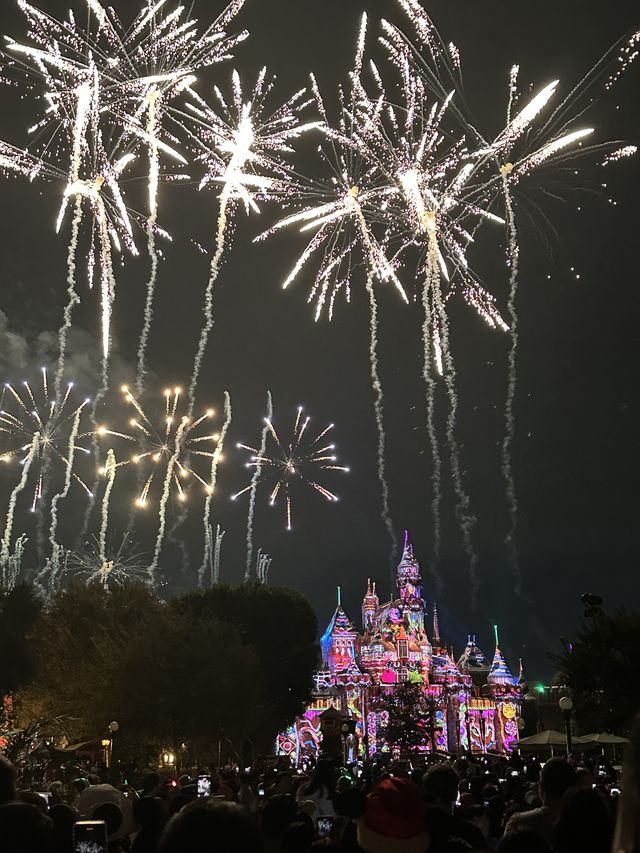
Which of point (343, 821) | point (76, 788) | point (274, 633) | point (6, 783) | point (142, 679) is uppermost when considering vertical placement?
point (274, 633)

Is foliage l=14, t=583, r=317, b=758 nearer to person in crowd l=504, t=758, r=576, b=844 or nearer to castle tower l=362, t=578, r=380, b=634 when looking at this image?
person in crowd l=504, t=758, r=576, b=844

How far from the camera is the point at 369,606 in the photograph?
403 feet

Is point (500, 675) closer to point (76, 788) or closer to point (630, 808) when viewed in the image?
point (76, 788)

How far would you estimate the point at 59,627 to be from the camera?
4278cm

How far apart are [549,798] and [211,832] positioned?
4333 mm

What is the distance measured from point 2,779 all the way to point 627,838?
399 cm

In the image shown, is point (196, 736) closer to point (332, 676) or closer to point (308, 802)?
point (308, 802)

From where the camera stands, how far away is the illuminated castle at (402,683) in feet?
324

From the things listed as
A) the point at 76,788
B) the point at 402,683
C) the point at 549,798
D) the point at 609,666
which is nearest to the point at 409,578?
the point at 402,683

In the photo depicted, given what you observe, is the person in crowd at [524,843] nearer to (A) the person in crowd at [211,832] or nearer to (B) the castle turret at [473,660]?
(A) the person in crowd at [211,832]

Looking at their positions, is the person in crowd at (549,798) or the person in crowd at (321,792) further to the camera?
the person in crowd at (321,792)

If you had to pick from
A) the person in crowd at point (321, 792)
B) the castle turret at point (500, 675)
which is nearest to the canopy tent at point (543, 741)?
the person in crowd at point (321, 792)

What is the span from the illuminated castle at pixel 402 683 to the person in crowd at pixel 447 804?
8927 centimetres

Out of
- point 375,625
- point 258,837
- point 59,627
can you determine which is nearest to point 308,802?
point 258,837
